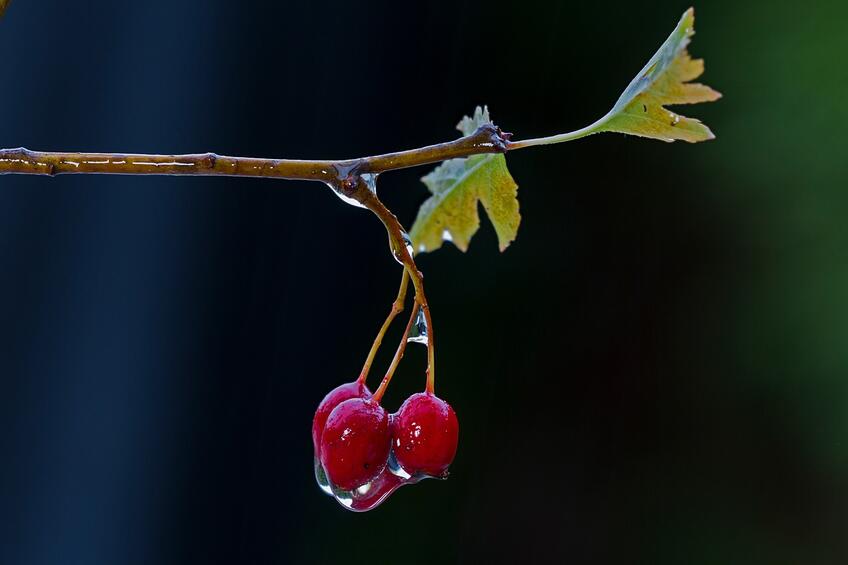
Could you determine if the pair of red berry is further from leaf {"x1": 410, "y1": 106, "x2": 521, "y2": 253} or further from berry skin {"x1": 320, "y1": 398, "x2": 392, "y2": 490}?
leaf {"x1": 410, "y1": 106, "x2": 521, "y2": 253}

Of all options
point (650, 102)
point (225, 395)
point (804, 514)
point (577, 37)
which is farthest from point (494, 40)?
point (650, 102)

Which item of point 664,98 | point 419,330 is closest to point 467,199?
point 419,330

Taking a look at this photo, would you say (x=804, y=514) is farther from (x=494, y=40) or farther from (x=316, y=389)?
(x=494, y=40)

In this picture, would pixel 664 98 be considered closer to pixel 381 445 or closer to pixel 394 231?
pixel 394 231

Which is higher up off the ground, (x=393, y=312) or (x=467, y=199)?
(x=467, y=199)

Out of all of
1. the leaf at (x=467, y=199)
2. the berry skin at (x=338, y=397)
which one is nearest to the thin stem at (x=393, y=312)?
the berry skin at (x=338, y=397)

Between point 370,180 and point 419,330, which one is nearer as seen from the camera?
point 370,180

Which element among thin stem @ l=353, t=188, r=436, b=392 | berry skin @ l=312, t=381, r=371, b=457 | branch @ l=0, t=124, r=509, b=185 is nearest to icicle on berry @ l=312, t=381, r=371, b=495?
berry skin @ l=312, t=381, r=371, b=457

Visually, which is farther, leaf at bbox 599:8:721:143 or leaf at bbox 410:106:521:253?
leaf at bbox 410:106:521:253
